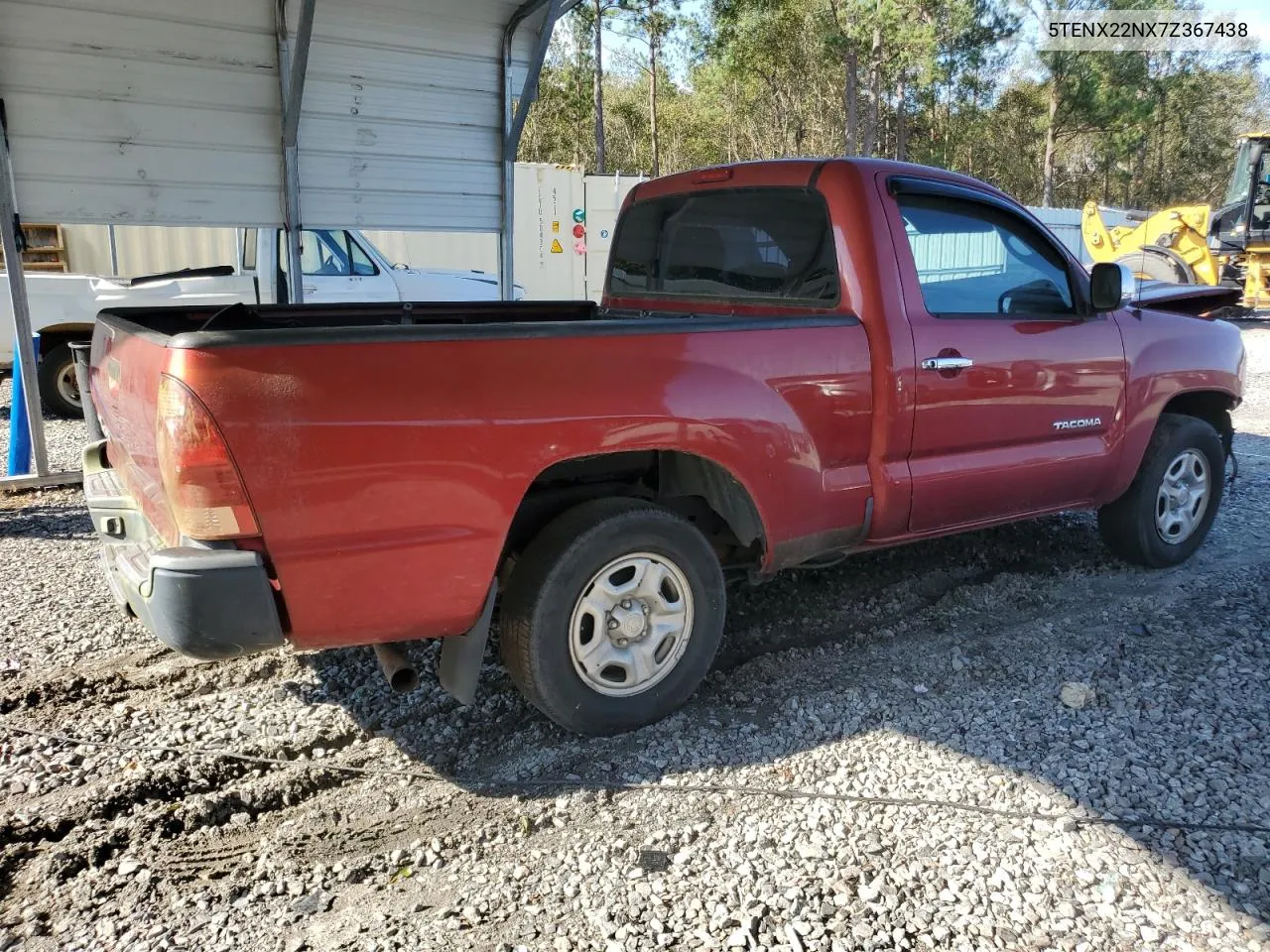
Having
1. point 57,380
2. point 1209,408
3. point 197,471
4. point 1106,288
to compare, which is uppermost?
point 1106,288

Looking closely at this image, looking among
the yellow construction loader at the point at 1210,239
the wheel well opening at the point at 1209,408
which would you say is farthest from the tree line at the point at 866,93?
the wheel well opening at the point at 1209,408

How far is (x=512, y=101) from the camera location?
7473 millimetres

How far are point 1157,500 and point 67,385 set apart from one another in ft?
30.9

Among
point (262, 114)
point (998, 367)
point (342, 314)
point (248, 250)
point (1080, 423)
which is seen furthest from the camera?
point (248, 250)

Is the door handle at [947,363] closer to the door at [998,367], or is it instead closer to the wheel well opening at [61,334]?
the door at [998,367]

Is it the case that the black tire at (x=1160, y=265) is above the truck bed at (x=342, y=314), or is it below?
above

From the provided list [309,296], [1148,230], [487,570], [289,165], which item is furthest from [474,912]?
[1148,230]

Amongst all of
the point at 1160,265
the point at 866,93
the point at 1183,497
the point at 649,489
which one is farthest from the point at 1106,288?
the point at 866,93

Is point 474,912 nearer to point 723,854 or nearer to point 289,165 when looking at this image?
point 723,854

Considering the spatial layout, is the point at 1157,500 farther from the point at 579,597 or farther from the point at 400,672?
the point at 400,672

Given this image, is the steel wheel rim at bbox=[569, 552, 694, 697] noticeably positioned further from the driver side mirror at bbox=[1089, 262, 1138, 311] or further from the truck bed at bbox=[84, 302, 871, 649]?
the driver side mirror at bbox=[1089, 262, 1138, 311]

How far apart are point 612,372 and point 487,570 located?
0.73 meters

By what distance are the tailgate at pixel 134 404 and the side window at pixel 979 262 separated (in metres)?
2.80

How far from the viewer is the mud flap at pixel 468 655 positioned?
3.06 meters
